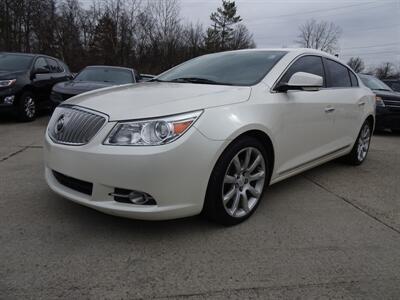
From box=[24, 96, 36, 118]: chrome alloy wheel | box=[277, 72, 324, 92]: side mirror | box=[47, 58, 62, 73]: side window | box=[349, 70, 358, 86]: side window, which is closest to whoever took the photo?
box=[277, 72, 324, 92]: side mirror

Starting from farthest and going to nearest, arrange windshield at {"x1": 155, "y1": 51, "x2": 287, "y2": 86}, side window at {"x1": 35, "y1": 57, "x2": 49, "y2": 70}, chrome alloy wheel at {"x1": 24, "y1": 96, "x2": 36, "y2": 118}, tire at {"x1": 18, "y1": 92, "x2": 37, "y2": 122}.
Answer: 1. side window at {"x1": 35, "y1": 57, "x2": 49, "y2": 70}
2. chrome alloy wheel at {"x1": 24, "y1": 96, "x2": 36, "y2": 118}
3. tire at {"x1": 18, "y1": 92, "x2": 37, "y2": 122}
4. windshield at {"x1": 155, "y1": 51, "x2": 287, "y2": 86}

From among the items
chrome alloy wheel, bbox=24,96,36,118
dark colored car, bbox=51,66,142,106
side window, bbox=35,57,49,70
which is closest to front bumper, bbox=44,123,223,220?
dark colored car, bbox=51,66,142,106

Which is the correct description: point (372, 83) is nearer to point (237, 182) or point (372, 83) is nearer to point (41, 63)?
point (237, 182)

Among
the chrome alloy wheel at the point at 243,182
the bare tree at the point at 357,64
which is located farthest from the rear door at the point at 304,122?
the bare tree at the point at 357,64

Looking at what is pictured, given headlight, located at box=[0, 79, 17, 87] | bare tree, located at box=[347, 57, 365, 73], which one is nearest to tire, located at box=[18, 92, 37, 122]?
headlight, located at box=[0, 79, 17, 87]

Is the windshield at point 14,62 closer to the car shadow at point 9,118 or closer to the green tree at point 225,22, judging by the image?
the car shadow at point 9,118

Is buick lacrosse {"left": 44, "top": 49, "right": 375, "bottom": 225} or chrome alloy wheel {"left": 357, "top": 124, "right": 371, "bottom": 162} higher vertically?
buick lacrosse {"left": 44, "top": 49, "right": 375, "bottom": 225}

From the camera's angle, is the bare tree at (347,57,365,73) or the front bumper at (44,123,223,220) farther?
the bare tree at (347,57,365,73)

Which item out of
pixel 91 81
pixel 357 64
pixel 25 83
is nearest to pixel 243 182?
pixel 91 81

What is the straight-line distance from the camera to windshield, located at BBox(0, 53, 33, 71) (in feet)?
26.2

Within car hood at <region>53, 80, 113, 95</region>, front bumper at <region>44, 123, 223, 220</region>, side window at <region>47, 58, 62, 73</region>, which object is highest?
side window at <region>47, 58, 62, 73</region>

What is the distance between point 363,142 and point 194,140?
3.64m

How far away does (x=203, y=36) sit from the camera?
4388 cm

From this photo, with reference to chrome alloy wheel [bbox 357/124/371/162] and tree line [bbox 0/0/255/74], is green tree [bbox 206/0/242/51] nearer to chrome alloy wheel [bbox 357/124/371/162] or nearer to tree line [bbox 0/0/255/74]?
tree line [bbox 0/0/255/74]
